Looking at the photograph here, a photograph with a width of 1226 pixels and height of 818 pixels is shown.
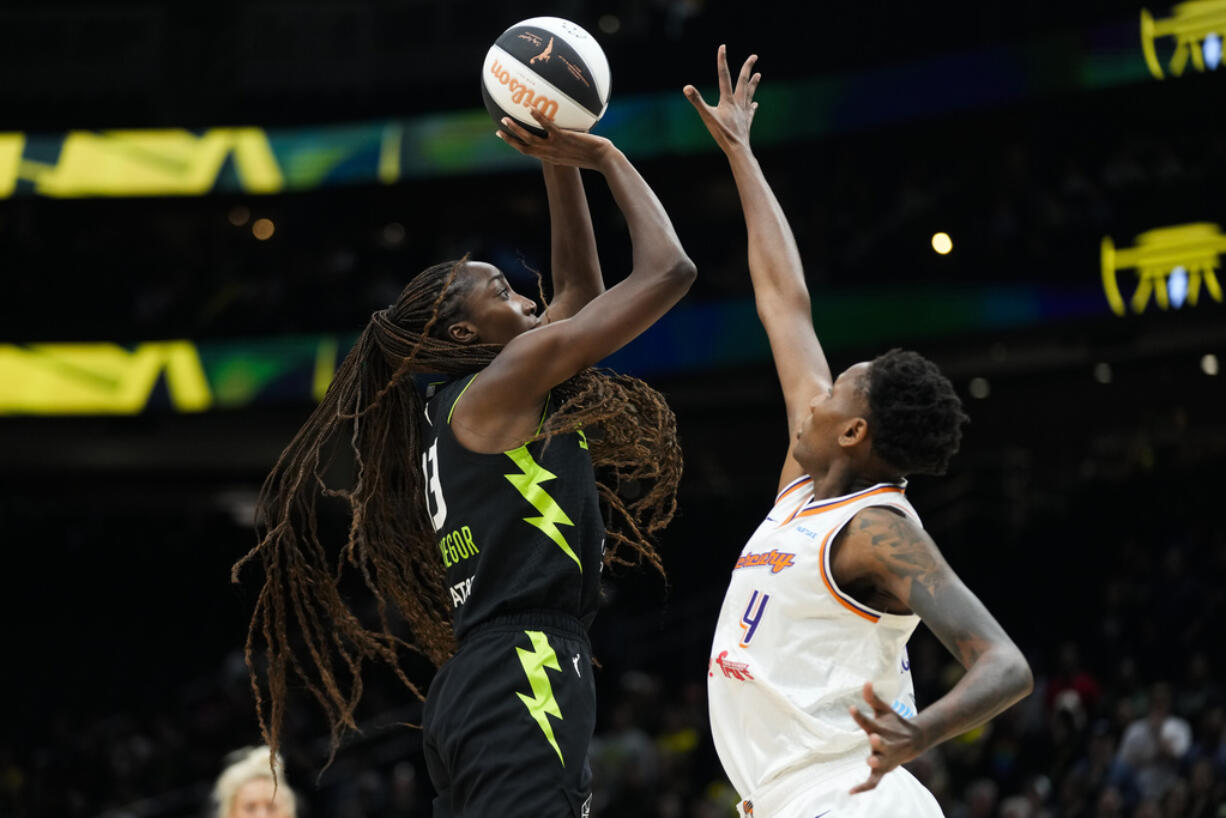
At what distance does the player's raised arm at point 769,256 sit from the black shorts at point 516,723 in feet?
2.77

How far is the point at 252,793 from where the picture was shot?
4.47 meters

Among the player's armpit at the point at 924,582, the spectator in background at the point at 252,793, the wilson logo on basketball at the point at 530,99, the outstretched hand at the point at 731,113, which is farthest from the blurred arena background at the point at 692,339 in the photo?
the wilson logo on basketball at the point at 530,99

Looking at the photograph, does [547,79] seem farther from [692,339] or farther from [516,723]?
[692,339]

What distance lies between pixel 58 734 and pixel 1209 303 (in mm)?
12713

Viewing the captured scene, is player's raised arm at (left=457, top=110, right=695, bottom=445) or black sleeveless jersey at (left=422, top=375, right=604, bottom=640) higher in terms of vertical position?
player's raised arm at (left=457, top=110, right=695, bottom=445)

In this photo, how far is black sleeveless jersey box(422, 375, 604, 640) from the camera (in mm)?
3396

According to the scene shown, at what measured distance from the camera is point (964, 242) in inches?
Result: 582

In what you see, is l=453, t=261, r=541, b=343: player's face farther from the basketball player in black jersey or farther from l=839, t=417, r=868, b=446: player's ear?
l=839, t=417, r=868, b=446: player's ear

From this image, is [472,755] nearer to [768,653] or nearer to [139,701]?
[768,653]

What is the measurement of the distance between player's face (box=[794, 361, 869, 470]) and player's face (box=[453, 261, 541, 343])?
780 millimetres

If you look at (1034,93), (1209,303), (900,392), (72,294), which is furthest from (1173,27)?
(72,294)

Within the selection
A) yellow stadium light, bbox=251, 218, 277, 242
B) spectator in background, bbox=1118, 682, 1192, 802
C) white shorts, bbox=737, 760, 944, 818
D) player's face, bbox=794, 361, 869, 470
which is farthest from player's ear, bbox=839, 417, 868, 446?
yellow stadium light, bbox=251, 218, 277, 242

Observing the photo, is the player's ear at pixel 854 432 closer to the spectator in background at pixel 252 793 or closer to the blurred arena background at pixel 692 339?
the spectator in background at pixel 252 793

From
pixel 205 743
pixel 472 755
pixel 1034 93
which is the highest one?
pixel 1034 93
